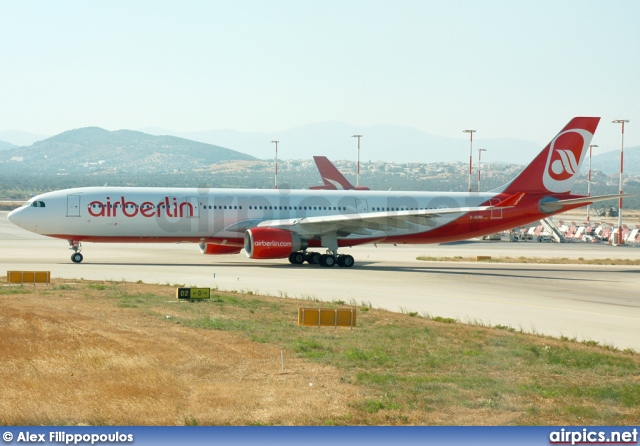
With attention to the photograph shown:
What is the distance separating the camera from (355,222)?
4478cm

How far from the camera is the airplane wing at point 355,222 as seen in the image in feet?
144

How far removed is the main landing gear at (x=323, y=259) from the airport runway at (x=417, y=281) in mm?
650

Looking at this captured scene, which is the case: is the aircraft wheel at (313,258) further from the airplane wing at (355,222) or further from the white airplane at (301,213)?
the airplane wing at (355,222)

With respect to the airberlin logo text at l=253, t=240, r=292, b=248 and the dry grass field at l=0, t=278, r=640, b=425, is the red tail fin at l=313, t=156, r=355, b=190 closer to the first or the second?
the airberlin logo text at l=253, t=240, r=292, b=248

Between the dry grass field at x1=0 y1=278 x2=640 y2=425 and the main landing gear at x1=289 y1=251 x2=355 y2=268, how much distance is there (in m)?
19.6

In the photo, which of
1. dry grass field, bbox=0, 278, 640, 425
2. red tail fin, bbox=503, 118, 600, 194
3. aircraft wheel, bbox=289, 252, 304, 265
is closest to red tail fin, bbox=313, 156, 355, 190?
red tail fin, bbox=503, 118, 600, 194

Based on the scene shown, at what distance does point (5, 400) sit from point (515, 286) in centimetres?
2629

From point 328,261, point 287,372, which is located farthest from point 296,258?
point 287,372

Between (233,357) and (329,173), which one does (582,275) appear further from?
(329,173)

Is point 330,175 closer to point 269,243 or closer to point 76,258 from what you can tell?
point 269,243

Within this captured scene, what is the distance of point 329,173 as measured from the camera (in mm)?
80625

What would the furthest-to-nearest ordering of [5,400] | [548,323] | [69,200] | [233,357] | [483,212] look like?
[483,212]
[69,200]
[548,323]
[233,357]
[5,400]

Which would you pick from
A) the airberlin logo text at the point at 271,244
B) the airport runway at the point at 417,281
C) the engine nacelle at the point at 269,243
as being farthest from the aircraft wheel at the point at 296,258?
the airberlin logo text at the point at 271,244

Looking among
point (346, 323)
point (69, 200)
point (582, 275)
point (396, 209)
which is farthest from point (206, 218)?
point (346, 323)
